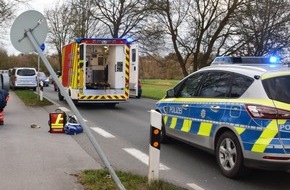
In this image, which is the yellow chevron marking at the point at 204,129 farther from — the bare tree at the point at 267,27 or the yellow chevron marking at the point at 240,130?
the bare tree at the point at 267,27

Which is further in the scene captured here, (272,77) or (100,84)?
(100,84)

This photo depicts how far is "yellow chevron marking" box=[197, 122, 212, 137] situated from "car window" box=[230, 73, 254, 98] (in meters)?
0.70

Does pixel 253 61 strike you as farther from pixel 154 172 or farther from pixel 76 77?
pixel 76 77

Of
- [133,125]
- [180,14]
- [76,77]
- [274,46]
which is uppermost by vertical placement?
[180,14]

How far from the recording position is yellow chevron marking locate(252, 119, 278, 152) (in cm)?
579

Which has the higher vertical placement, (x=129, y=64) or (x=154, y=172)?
(x=129, y=64)

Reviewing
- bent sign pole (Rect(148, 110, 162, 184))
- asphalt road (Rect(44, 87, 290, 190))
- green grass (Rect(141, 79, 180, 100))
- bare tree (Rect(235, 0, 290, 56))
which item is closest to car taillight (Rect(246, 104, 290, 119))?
asphalt road (Rect(44, 87, 290, 190))

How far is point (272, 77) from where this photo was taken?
6.19 m

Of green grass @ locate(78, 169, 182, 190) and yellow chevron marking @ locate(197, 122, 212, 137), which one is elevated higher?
yellow chevron marking @ locate(197, 122, 212, 137)

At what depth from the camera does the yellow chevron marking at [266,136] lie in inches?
228

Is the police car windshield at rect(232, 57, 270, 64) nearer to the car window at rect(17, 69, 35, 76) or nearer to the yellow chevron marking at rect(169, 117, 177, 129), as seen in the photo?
the yellow chevron marking at rect(169, 117, 177, 129)

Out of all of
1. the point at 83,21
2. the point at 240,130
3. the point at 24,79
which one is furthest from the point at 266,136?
the point at 83,21

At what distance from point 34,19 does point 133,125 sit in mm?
7548


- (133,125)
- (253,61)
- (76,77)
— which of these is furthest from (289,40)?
(253,61)
